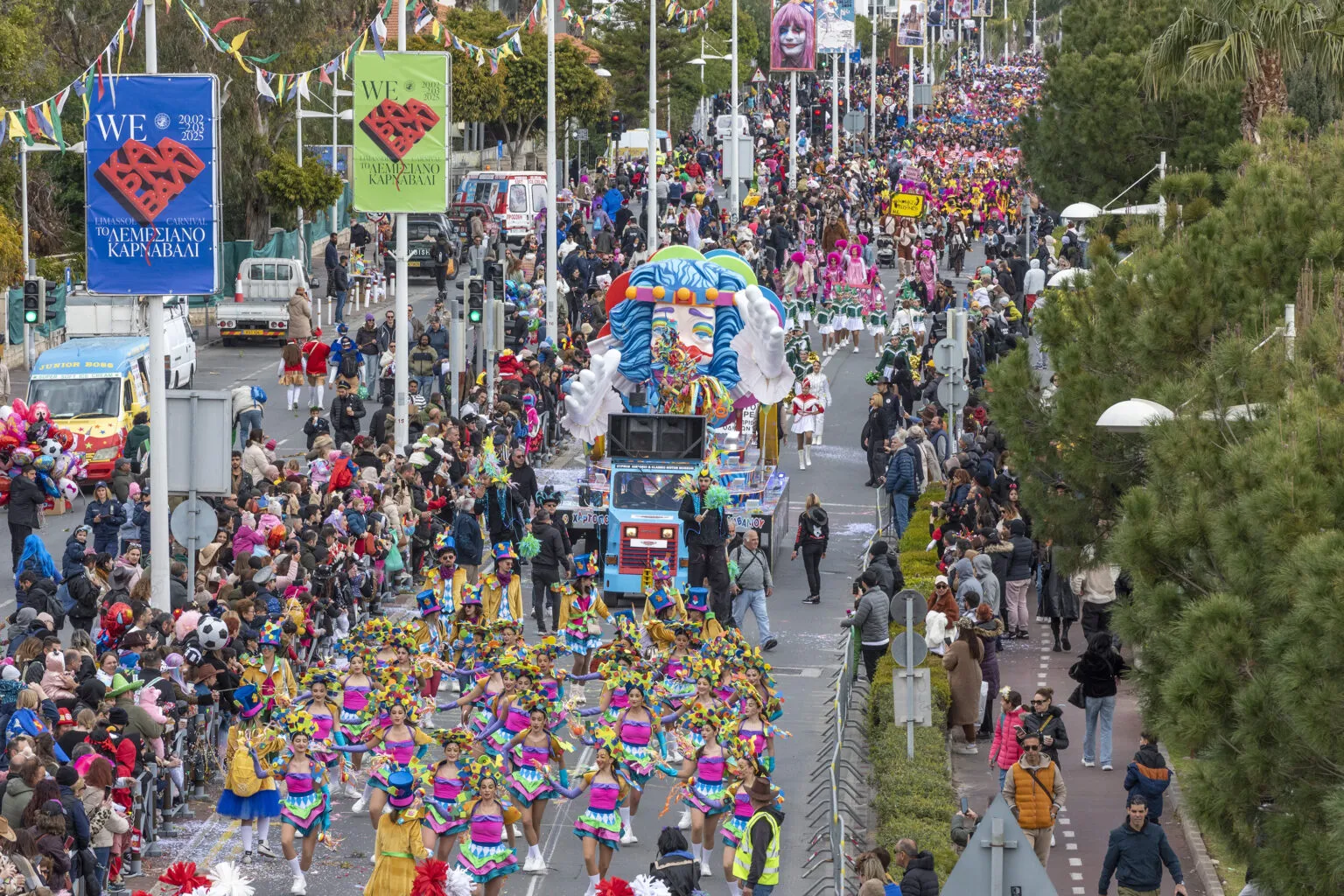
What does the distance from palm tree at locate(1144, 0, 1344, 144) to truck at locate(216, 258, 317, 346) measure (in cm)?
2188

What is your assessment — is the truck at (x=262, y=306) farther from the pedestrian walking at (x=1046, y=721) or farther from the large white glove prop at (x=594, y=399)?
the pedestrian walking at (x=1046, y=721)

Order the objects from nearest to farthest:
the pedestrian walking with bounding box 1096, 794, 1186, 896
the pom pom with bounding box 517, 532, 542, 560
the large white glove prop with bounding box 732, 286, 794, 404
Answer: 1. the pedestrian walking with bounding box 1096, 794, 1186, 896
2. the pom pom with bounding box 517, 532, 542, 560
3. the large white glove prop with bounding box 732, 286, 794, 404

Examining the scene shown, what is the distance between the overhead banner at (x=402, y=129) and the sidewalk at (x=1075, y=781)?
10.0m

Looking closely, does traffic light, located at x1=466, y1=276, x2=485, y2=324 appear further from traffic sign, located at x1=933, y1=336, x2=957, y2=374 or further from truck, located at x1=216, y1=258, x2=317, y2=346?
truck, located at x1=216, y1=258, x2=317, y2=346

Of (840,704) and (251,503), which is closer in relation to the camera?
(840,704)

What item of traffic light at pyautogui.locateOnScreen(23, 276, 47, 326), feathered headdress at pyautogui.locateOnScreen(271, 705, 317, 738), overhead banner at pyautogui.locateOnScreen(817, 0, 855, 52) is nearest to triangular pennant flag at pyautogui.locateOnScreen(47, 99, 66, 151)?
traffic light at pyautogui.locateOnScreen(23, 276, 47, 326)

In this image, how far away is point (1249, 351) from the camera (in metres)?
15.9

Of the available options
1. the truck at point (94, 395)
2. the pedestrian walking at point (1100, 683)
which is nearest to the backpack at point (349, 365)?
the truck at point (94, 395)

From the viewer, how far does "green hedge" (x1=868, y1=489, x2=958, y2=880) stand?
680 inches

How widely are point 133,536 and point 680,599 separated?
752 centimetres

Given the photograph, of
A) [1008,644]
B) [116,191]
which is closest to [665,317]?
[1008,644]

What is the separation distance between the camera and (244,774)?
58.2ft

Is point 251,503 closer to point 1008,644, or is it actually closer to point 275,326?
point 1008,644

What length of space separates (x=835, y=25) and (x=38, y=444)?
4791 cm
